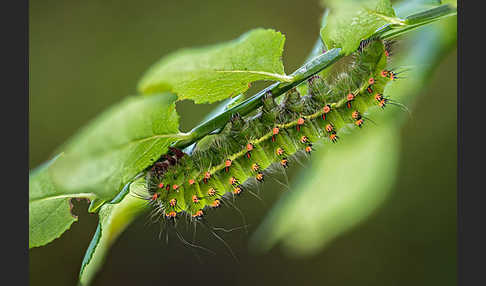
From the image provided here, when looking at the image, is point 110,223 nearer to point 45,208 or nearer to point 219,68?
point 45,208

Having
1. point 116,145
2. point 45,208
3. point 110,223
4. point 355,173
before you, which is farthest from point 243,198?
point 116,145

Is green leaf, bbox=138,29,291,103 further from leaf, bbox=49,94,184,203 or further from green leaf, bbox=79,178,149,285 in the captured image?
green leaf, bbox=79,178,149,285

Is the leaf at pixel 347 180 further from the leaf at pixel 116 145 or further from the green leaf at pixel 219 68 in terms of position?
the leaf at pixel 116 145

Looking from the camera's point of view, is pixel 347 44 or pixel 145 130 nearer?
pixel 145 130

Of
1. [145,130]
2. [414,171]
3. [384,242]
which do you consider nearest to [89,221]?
[384,242]

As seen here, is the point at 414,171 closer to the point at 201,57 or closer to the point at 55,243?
A: the point at 55,243
